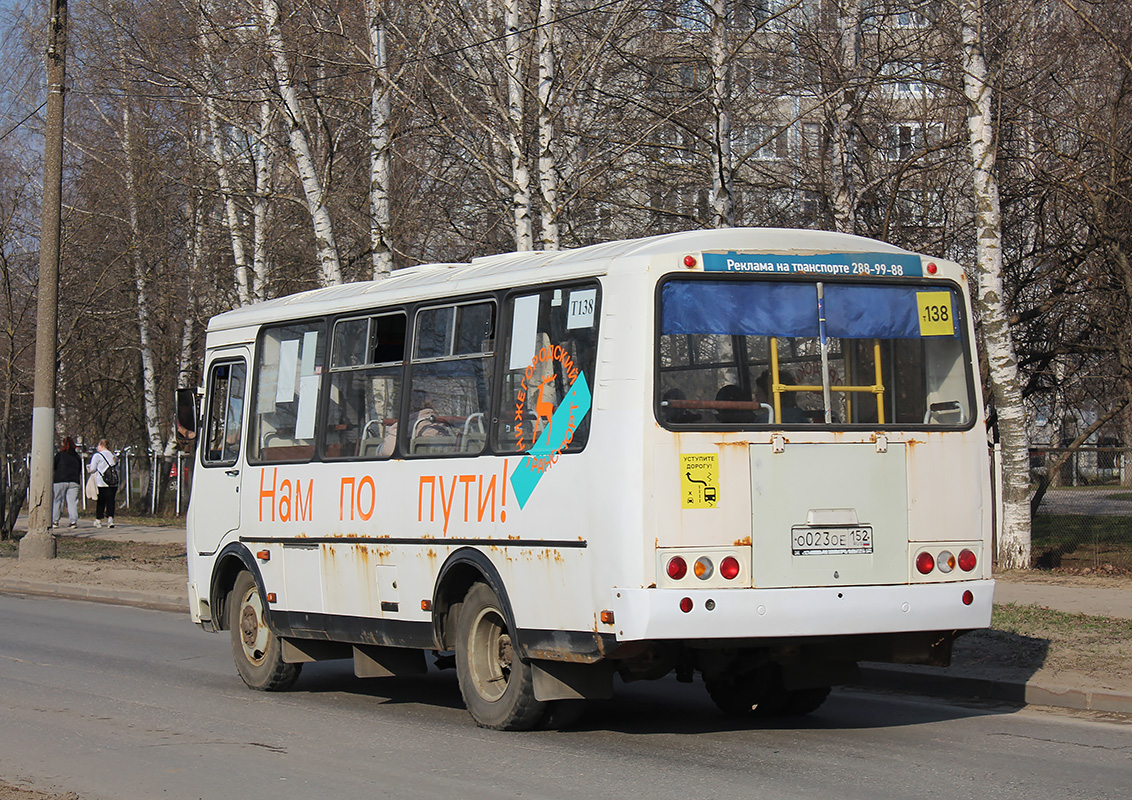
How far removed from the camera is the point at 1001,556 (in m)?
17.9

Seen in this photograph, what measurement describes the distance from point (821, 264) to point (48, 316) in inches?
723

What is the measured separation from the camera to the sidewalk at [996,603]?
1027cm

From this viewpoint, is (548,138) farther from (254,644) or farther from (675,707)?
(675,707)

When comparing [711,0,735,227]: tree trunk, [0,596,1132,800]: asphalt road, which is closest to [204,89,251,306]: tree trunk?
[711,0,735,227]: tree trunk

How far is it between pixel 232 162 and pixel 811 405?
64.3ft

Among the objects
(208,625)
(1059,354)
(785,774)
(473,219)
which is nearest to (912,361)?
(785,774)

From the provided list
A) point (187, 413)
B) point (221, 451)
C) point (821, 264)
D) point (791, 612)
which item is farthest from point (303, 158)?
point (791, 612)

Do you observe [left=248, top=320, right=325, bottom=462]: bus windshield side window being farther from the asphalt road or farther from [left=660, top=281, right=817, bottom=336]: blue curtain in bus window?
[left=660, top=281, right=817, bottom=336]: blue curtain in bus window

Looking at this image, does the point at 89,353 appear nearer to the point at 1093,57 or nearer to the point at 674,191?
the point at 674,191

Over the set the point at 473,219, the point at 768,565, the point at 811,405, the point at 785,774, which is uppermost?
the point at 473,219

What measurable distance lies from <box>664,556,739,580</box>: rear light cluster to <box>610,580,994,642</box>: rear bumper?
0.30 ft

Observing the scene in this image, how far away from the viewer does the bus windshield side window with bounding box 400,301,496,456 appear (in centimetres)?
962

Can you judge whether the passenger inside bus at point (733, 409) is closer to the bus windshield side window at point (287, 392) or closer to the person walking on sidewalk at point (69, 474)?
the bus windshield side window at point (287, 392)

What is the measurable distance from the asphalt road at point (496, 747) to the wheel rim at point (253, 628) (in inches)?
12.6
